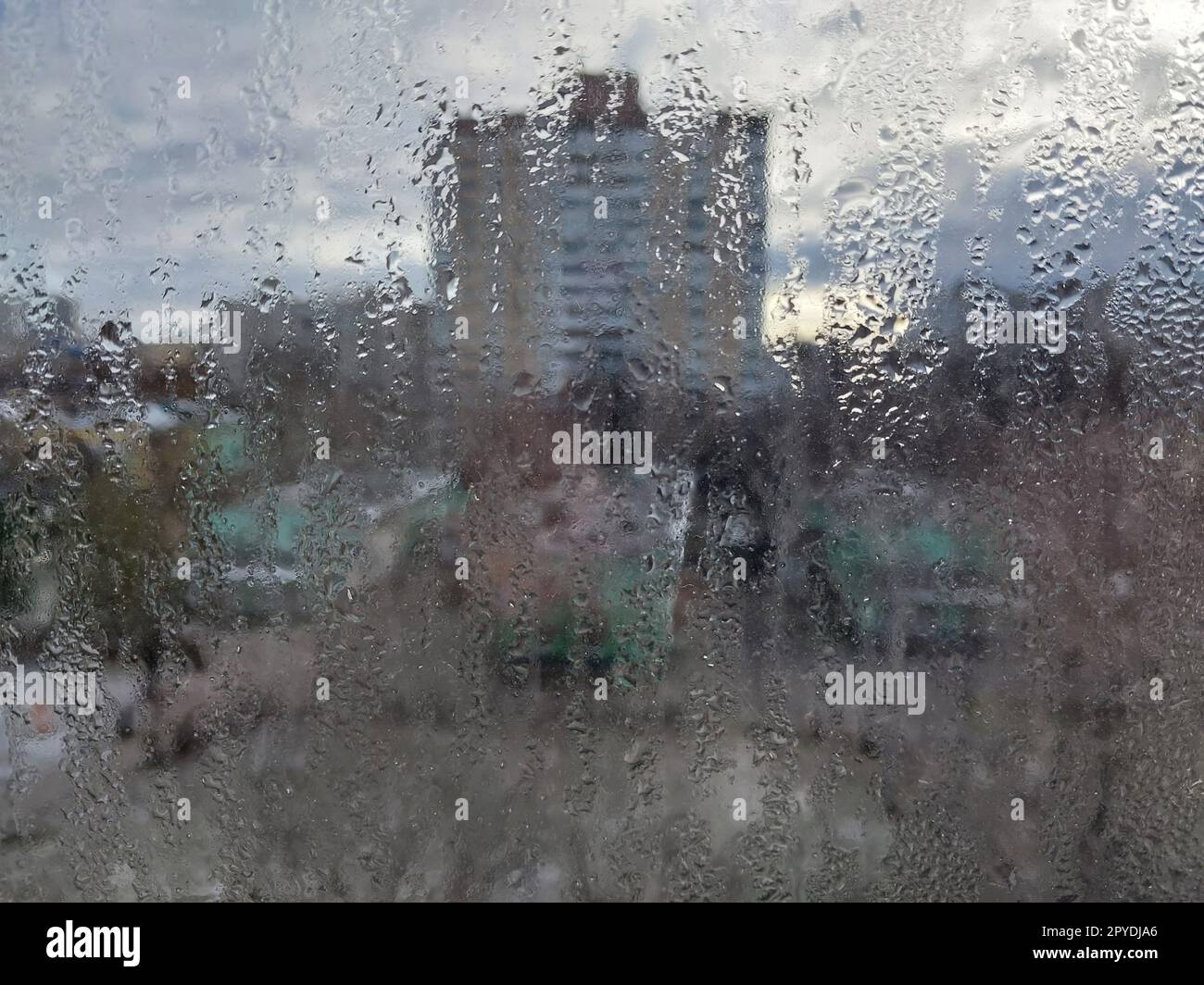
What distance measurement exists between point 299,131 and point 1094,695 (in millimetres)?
1709

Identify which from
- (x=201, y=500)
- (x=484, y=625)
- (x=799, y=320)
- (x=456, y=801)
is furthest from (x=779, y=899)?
(x=201, y=500)

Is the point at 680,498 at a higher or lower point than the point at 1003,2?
lower

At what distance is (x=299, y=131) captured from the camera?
3.99 feet

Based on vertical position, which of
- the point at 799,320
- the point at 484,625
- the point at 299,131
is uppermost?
the point at 299,131

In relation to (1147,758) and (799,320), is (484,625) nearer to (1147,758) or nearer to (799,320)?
(799,320)

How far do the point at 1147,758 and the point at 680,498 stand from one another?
0.93 m

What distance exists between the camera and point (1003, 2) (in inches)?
46.7

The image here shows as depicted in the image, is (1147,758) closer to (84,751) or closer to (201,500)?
(201,500)

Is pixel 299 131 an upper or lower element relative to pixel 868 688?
upper
